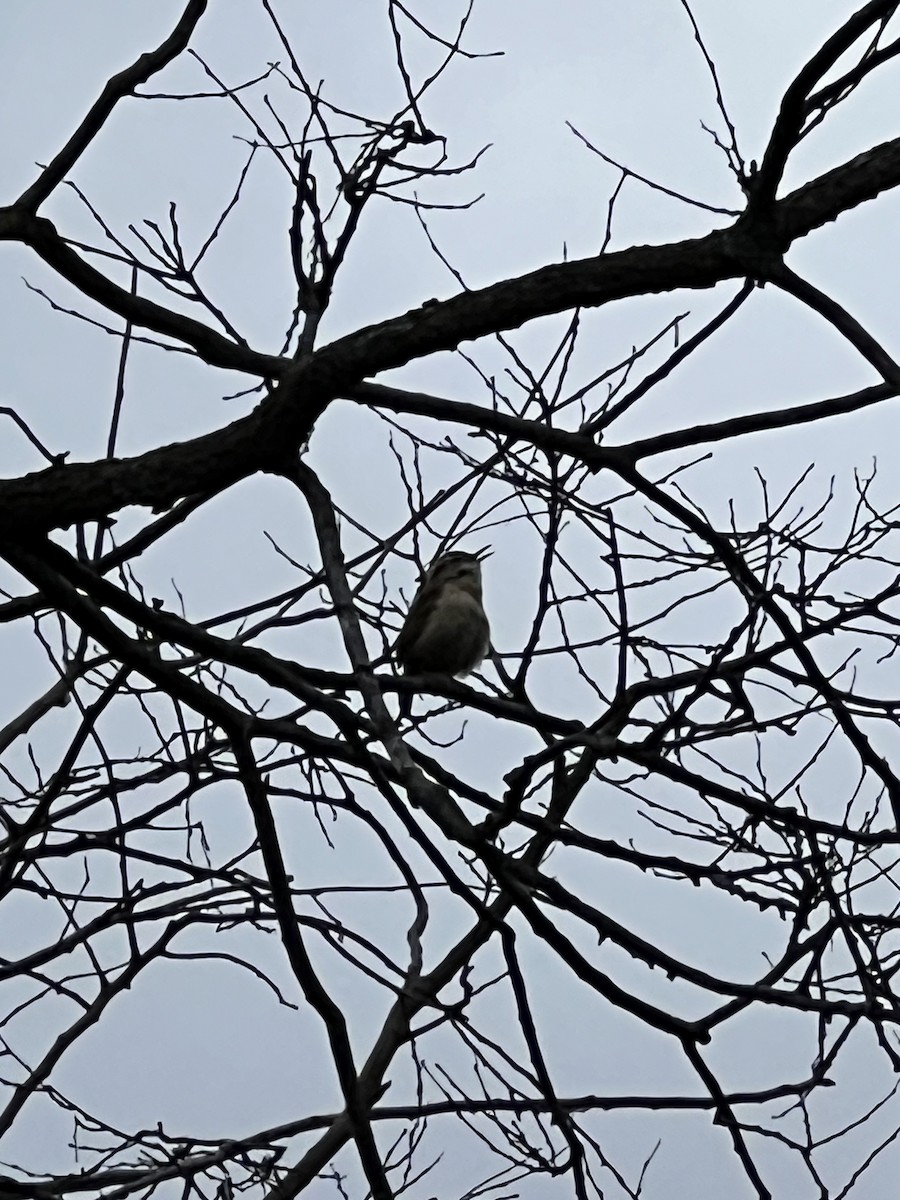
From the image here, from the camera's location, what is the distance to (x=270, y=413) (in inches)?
112

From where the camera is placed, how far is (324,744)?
2.87 m

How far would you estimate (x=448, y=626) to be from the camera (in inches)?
227

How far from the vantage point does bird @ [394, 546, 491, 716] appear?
18.8 ft

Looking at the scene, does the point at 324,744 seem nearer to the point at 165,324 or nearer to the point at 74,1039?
the point at 165,324

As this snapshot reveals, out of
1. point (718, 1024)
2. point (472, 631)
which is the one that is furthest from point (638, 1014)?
point (472, 631)

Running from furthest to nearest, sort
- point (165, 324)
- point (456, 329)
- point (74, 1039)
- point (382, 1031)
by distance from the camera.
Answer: point (382, 1031)
point (74, 1039)
point (165, 324)
point (456, 329)

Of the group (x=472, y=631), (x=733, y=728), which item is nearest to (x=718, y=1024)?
(x=733, y=728)

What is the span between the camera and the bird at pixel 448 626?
5.73 meters

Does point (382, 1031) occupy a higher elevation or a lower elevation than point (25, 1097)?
higher

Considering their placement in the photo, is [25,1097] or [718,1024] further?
[25,1097]

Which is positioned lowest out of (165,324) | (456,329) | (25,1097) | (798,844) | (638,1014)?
(638,1014)

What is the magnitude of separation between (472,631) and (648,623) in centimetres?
188

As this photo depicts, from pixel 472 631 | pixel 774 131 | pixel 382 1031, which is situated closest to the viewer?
pixel 774 131

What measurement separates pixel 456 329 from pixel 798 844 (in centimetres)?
187
